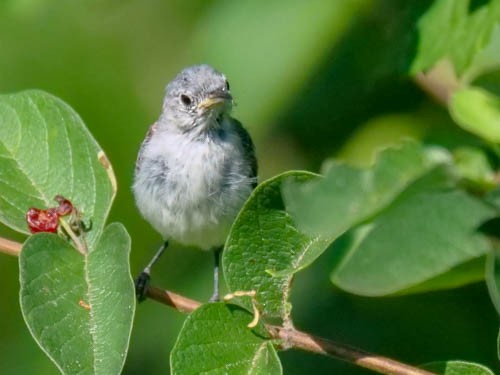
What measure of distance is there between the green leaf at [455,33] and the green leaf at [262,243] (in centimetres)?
105

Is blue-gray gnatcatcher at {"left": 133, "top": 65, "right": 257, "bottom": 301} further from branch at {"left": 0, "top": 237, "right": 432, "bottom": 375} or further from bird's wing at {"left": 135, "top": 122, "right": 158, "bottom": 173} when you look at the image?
branch at {"left": 0, "top": 237, "right": 432, "bottom": 375}

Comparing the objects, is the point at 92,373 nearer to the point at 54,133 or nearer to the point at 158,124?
the point at 54,133

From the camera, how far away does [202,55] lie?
4.50m

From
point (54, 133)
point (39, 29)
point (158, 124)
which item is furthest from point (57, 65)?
point (54, 133)

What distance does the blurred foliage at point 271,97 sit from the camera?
396 centimetres

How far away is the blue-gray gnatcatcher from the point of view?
164 inches

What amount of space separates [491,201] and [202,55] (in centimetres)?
268

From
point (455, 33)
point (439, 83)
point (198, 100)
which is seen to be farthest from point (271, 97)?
point (455, 33)

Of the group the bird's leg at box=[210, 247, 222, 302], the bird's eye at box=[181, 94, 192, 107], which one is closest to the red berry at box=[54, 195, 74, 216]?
the bird's leg at box=[210, 247, 222, 302]

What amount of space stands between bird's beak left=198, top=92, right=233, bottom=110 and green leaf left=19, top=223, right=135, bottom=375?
184 cm

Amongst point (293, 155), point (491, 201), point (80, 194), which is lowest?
point (293, 155)

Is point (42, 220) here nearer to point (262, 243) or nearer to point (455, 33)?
point (262, 243)

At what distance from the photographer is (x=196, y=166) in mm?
4211

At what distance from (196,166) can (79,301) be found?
67.4 inches
